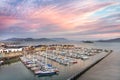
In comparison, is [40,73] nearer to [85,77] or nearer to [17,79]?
[17,79]

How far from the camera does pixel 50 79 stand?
1315 inches

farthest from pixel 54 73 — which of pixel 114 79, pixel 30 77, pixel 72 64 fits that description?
pixel 72 64

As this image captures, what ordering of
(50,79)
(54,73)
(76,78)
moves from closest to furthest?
1. (76,78)
2. (50,79)
3. (54,73)

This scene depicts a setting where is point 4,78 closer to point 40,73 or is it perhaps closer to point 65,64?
point 40,73

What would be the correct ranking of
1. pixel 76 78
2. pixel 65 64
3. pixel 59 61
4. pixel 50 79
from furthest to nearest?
pixel 59 61
pixel 65 64
pixel 50 79
pixel 76 78

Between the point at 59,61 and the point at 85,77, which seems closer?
the point at 85,77

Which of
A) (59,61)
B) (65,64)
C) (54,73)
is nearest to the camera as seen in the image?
(54,73)

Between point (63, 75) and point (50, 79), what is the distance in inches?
140

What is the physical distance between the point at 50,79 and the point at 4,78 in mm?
8019

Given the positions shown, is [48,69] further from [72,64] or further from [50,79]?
[72,64]

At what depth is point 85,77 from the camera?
32.1 m

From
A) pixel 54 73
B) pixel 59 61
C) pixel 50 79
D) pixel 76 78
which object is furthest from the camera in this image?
pixel 59 61

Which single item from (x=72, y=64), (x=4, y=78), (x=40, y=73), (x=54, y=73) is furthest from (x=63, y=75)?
(x=72, y=64)

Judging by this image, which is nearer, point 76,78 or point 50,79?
point 76,78
